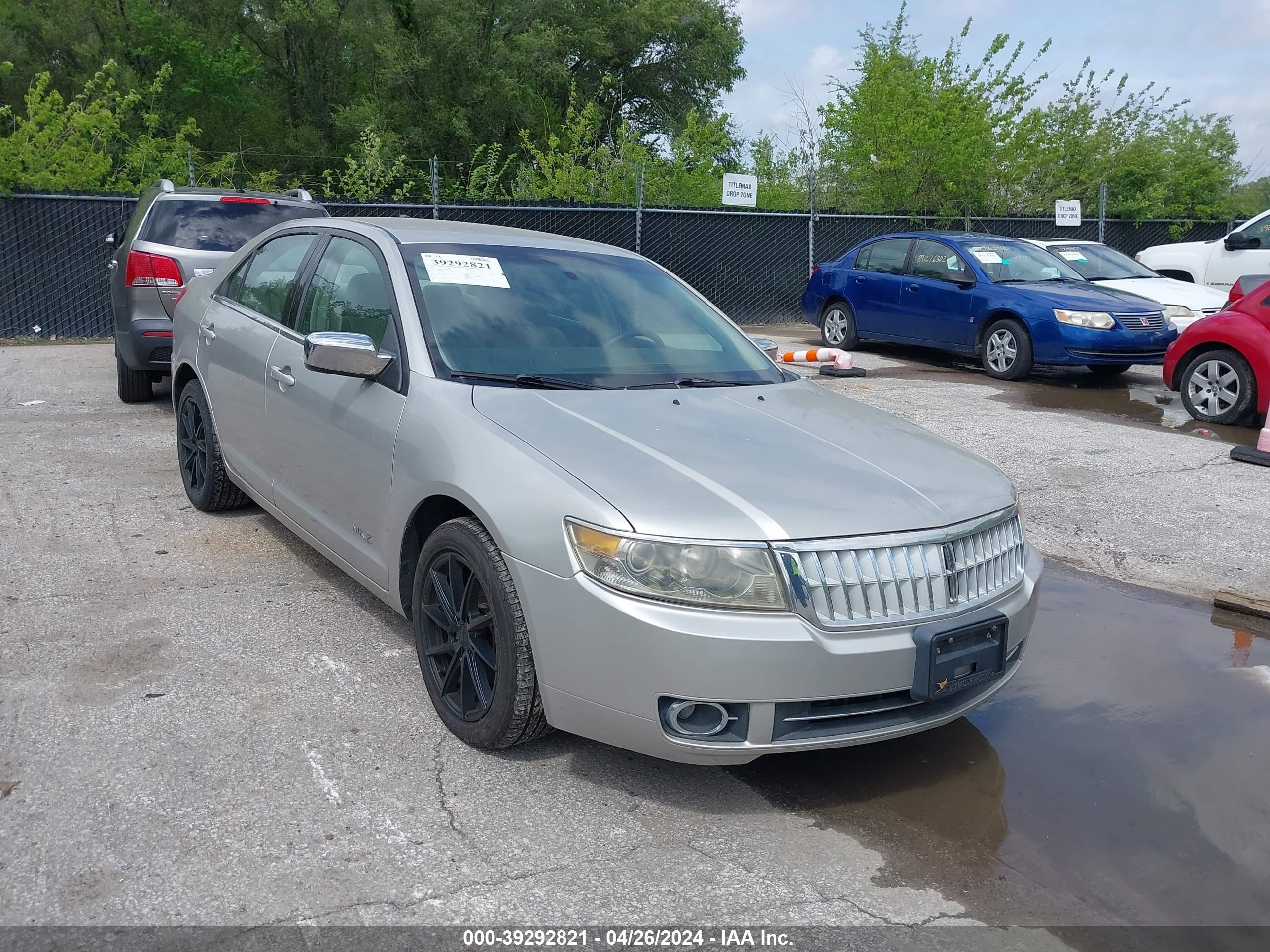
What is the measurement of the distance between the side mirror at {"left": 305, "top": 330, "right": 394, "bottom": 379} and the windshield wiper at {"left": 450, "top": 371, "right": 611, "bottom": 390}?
30cm

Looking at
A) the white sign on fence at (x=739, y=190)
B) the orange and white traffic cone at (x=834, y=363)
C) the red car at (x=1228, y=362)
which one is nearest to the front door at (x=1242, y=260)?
the red car at (x=1228, y=362)

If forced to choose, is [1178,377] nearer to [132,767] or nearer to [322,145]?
[132,767]

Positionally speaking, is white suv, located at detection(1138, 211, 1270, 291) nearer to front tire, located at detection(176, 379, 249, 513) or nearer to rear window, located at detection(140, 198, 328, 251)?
rear window, located at detection(140, 198, 328, 251)

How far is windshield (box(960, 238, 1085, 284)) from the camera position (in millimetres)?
12344

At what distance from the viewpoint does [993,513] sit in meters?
3.51

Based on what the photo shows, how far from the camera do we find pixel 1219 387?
9445 millimetres

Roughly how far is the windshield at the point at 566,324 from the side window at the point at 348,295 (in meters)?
0.18

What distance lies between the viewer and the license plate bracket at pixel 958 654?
122 inches

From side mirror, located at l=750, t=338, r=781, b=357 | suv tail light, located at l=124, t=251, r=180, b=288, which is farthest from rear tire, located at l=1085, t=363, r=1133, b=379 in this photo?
suv tail light, located at l=124, t=251, r=180, b=288

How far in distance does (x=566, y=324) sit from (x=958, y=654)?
1985 mm

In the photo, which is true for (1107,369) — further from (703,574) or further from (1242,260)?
(703,574)

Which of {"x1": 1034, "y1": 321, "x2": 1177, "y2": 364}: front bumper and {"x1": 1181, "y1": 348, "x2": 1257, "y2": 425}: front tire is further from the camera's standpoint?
{"x1": 1034, "y1": 321, "x2": 1177, "y2": 364}: front bumper

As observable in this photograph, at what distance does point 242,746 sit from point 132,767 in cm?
32

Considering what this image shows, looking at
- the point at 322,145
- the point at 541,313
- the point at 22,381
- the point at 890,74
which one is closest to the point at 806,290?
the point at 890,74
